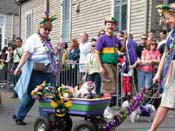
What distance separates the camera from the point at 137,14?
1408 centimetres

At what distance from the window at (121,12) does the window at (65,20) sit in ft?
16.6

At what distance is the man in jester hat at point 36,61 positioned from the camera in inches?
300

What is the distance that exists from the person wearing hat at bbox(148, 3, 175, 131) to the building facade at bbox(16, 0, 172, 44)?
24.2 feet

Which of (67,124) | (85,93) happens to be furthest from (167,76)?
(67,124)

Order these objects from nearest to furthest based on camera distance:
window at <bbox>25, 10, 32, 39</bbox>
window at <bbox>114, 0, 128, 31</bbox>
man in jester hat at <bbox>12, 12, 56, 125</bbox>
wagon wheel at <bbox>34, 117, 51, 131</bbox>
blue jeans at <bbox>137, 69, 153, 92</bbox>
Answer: wagon wheel at <bbox>34, 117, 51, 131</bbox>
man in jester hat at <bbox>12, 12, 56, 125</bbox>
blue jeans at <bbox>137, 69, 153, 92</bbox>
window at <bbox>114, 0, 128, 31</bbox>
window at <bbox>25, 10, 32, 39</bbox>

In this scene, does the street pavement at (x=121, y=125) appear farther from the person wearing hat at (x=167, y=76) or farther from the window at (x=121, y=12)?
the window at (x=121, y=12)

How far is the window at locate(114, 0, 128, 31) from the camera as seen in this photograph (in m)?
15.0

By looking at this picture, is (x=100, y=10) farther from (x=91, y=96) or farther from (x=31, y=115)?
(x=91, y=96)

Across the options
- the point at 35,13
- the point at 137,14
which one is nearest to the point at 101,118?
the point at 137,14

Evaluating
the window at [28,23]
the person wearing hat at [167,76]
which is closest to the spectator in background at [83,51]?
the person wearing hat at [167,76]

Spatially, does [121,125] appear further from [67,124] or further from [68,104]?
[68,104]

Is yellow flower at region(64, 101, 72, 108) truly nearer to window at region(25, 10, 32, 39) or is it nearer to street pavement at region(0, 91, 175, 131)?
street pavement at region(0, 91, 175, 131)

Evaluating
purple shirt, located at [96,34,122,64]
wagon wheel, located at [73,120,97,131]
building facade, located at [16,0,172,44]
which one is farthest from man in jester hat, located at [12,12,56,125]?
building facade, located at [16,0,172,44]

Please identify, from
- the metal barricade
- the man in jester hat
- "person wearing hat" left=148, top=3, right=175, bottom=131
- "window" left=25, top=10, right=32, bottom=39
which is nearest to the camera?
"person wearing hat" left=148, top=3, right=175, bottom=131
